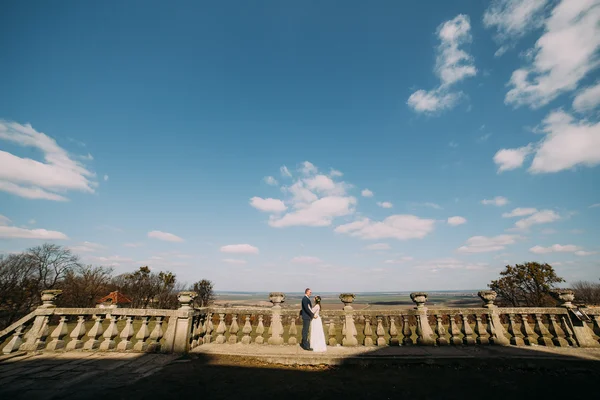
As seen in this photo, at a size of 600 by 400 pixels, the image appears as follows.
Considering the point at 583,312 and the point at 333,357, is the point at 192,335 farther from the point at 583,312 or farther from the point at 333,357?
the point at 583,312

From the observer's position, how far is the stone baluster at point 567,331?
25.2 feet

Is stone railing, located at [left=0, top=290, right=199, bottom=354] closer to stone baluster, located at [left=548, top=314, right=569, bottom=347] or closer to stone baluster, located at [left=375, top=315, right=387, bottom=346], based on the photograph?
stone baluster, located at [left=375, top=315, right=387, bottom=346]

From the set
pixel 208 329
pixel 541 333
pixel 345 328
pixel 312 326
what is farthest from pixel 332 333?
pixel 541 333

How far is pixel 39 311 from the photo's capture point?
26.3ft

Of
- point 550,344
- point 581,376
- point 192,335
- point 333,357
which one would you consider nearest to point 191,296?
point 192,335

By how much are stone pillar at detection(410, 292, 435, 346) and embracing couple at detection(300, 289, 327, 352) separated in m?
3.01

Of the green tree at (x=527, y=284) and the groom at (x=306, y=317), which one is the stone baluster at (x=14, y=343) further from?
the green tree at (x=527, y=284)

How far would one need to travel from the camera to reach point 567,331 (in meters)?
7.89

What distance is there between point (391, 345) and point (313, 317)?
8.44 ft

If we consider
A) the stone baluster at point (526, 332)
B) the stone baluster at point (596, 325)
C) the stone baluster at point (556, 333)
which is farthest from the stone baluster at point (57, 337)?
the stone baluster at point (596, 325)

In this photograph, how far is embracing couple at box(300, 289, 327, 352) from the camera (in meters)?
7.43

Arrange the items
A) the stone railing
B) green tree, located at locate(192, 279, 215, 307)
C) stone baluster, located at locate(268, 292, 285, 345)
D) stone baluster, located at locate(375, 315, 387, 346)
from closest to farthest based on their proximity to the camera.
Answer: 1. the stone railing
2. stone baluster, located at locate(375, 315, 387, 346)
3. stone baluster, located at locate(268, 292, 285, 345)
4. green tree, located at locate(192, 279, 215, 307)

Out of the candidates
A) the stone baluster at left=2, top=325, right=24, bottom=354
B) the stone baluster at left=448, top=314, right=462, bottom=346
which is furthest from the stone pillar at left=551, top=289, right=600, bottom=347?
the stone baluster at left=2, top=325, right=24, bottom=354

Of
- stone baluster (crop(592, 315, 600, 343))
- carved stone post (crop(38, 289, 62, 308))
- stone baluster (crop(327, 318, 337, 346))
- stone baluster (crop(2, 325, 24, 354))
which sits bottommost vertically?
stone baluster (crop(2, 325, 24, 354))
